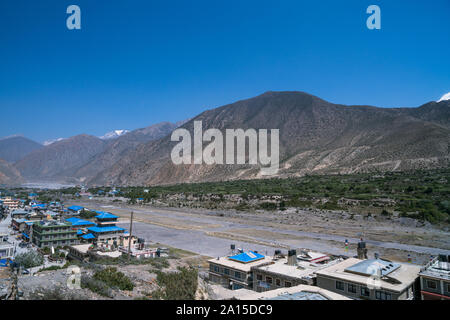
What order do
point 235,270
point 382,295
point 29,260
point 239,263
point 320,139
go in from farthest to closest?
1. point 320,139
2. point 29,260
3. point 239,263
4. point 235,270
5. point 382,295

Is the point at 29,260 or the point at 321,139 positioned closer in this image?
the point at 29,260

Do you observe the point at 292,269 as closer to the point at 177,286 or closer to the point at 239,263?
the point at 239,263

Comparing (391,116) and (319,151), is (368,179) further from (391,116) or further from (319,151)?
(391,116)

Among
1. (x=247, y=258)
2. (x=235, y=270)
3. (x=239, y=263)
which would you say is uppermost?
(x=247, y=258)

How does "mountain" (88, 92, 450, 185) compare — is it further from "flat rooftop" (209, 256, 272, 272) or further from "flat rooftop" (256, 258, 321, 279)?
"flat rooftop" (209, 256, 272, 272)

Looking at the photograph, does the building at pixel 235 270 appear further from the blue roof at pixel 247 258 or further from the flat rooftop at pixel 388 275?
the flat rooftop at pixel 388 275

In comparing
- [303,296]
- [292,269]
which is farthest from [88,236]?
[303,296]
